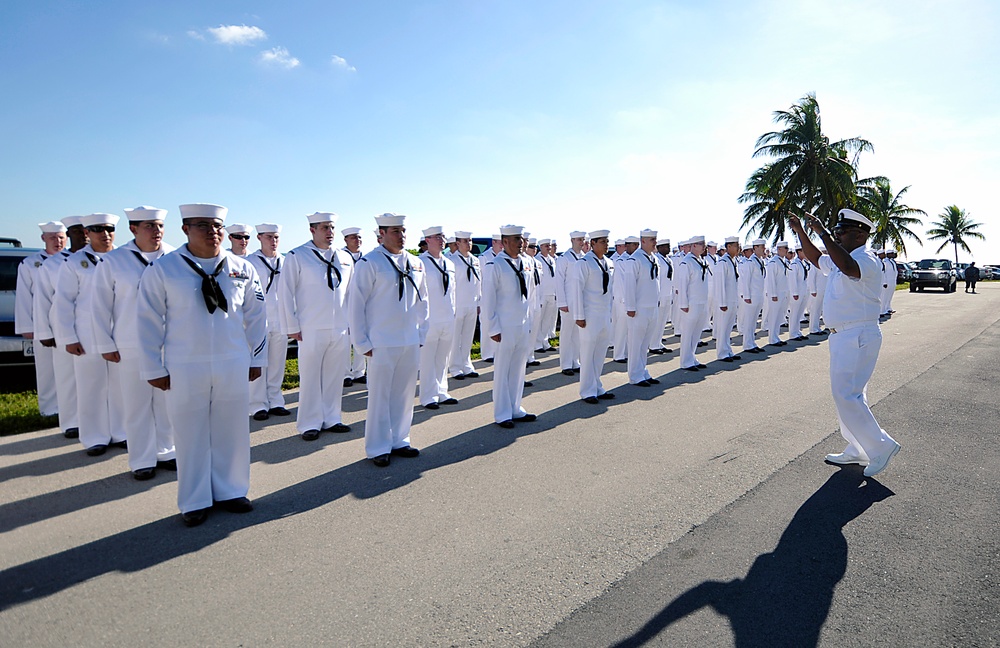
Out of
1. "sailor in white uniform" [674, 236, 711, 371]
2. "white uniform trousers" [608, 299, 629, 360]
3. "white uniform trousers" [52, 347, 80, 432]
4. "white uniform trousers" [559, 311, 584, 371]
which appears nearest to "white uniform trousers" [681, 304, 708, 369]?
"sailor in white uniform" [674, 236, 711, 371]

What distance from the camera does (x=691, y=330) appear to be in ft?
37.7

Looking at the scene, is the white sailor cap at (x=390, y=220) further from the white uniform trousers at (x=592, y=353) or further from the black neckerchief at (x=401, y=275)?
the white uniform trousers at (x=592, y=353)

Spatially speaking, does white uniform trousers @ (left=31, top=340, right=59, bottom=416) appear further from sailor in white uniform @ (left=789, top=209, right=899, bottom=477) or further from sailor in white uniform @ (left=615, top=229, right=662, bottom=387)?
sailor in white uniform @ (left=789, top=209, right=899, bottom=477)

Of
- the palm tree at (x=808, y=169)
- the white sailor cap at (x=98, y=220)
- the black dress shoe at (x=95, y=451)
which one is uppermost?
the palm tree at (x=808, y=169)

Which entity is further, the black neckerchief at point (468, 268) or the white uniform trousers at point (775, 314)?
the white uniform trousers at point (775, 314)

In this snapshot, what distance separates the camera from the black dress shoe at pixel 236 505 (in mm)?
4602

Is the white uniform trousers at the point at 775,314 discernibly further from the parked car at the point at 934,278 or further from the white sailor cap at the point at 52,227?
the parked car at the point at 934,278

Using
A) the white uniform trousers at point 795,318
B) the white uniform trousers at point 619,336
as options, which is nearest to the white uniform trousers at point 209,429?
the white uniform trousers at point 619,336

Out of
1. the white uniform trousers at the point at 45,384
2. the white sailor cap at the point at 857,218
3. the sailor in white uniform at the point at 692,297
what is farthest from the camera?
the sailor in white uniform at the point at 692,297

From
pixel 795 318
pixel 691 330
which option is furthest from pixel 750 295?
pixel 691 330

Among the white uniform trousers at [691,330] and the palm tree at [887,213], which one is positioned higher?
the palm tree at [887,213]

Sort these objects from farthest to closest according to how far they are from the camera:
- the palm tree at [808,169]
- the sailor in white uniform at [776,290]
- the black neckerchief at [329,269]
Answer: the palm tree at [808,169] < the sailor in white uniform at [776,290] < the black neckerchief at [329,269]

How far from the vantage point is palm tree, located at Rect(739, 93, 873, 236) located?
1316 inches

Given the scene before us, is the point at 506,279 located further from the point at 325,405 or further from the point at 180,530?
the point at 180,530
